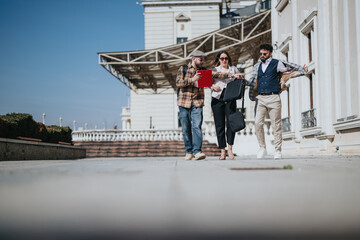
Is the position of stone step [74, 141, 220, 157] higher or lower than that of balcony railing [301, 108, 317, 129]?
lower

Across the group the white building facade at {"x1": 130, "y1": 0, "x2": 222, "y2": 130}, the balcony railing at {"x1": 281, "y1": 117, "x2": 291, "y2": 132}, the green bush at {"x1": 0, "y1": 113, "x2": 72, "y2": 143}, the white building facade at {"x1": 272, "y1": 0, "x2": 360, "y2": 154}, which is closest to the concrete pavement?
the white building facade at {"x1": 272, "y1": 0, "x2": 360, "y2": 154}

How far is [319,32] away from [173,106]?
23.4 meters

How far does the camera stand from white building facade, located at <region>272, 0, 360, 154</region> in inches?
348

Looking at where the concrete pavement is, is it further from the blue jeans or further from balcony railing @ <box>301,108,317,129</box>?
balcony railing @ <box>301,108,317,129</box>

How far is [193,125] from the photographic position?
22.3 feet

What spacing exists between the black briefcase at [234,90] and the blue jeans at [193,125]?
607mm

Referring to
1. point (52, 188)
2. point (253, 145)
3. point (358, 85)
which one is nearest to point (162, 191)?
point (52, 188)

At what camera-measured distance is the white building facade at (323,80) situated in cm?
884

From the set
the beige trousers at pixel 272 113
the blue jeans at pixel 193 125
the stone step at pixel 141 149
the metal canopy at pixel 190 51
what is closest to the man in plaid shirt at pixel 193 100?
the blue jeans at pixel 193 125

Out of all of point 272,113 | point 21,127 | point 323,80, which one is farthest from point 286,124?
point 21,127

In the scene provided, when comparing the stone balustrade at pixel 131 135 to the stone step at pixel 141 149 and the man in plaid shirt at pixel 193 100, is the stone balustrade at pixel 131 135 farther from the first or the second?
the man in plaid shirt at pixel 193 100

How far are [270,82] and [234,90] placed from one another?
78 cm

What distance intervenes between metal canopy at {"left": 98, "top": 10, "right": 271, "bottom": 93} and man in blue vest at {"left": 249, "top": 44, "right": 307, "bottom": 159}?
42.9 ft

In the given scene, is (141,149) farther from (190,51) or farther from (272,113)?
(272,113)
